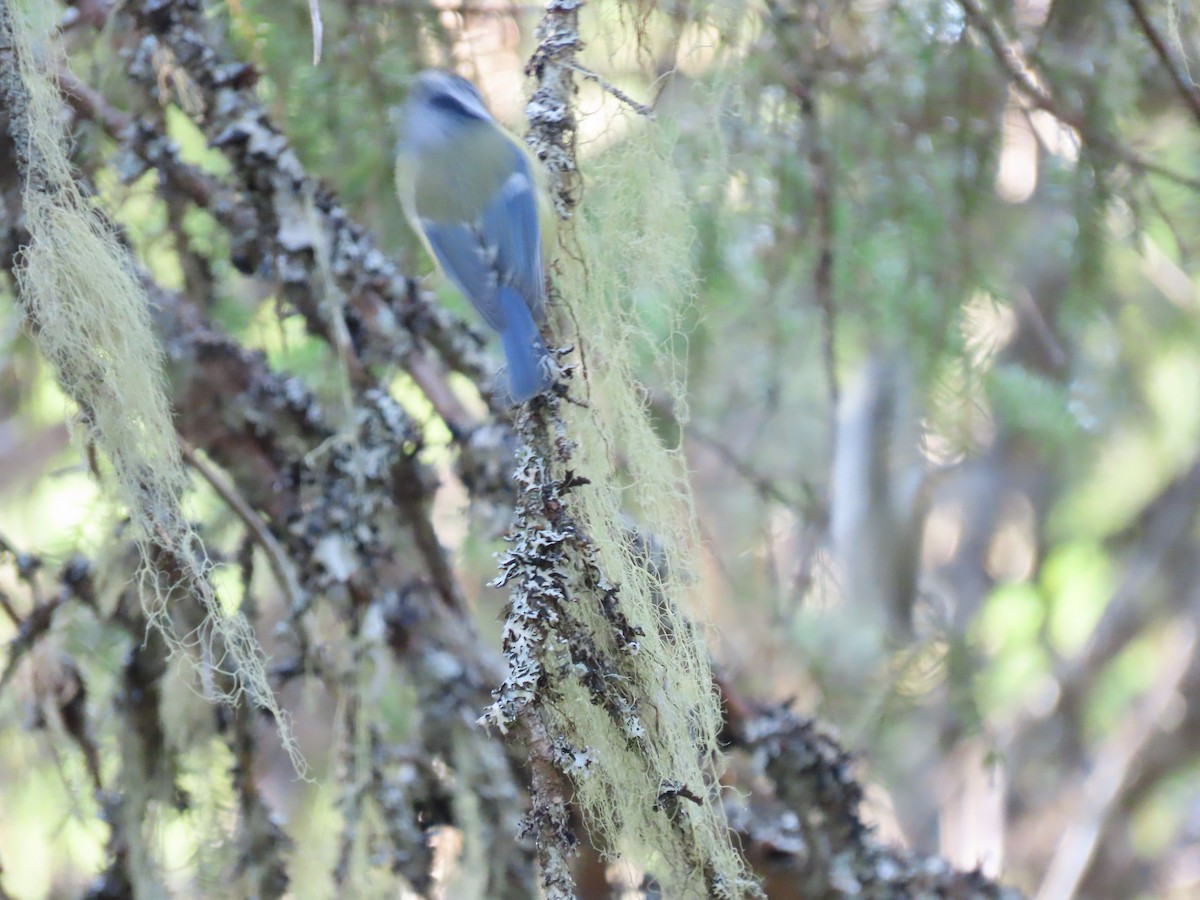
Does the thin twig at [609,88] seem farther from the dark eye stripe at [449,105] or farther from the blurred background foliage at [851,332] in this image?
the dark eye stripe at [449,105]

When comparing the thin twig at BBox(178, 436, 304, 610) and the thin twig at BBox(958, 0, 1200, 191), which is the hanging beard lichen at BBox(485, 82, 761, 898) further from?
the thin twig at BBox(958, 0, 1200, 191)

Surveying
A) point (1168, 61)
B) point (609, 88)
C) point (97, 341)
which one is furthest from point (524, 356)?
point (1168, 61)

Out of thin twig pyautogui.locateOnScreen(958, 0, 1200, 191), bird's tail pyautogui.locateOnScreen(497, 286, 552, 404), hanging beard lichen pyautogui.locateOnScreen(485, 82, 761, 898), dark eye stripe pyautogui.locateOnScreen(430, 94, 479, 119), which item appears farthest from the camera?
dark eye stripe pyautogui.locateOnScreen(430, 94, 479, 119)

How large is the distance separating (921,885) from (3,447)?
2798 mm

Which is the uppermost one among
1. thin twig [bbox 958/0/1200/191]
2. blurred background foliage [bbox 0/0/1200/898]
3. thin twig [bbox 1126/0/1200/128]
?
thin twig [bbox 1126/0/1200/128]

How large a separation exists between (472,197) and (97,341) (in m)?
0.75

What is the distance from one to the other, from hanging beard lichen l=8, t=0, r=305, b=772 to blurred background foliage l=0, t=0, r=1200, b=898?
7.5 inches

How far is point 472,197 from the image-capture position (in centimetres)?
170

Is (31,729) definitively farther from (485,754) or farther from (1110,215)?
Result: (1110,215)

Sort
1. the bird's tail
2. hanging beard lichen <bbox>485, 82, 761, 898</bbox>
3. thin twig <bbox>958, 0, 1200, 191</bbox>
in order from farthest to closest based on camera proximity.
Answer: thin twig <bbox>958, 0, 1200, 191</bbox> → the bird's tail → hanging beard lichen <bbox>485, 82, 761, 898</bbox>

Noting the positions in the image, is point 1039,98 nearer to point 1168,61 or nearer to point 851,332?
point 1168,61

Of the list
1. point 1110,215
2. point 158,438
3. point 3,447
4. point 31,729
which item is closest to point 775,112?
point 1110,215

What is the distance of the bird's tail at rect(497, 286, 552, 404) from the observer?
0.99 metres

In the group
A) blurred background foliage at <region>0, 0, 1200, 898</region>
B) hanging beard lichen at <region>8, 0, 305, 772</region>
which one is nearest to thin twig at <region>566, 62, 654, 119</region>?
blurred background foliage at <region>0, 0, 1200, 898</region>
